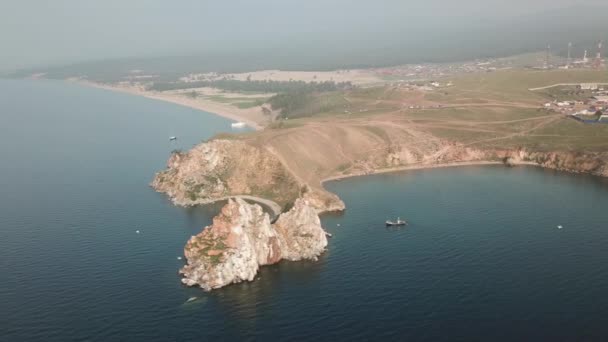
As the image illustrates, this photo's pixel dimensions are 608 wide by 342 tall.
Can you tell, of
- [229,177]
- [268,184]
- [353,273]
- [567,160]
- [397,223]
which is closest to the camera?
[353,273]

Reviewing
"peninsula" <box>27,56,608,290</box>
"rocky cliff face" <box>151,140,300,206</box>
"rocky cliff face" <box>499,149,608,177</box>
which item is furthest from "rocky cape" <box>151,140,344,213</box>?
"rocky cliff face" <box>499,149,608,177</box>

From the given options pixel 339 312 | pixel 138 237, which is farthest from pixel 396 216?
pixel 138 237

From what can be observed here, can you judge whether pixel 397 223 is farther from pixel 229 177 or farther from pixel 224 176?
pixel 224 176

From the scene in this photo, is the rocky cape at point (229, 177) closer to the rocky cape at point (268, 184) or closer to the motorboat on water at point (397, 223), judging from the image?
the rocky cape at point (268, 184)

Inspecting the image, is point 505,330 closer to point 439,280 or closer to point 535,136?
point 439,280

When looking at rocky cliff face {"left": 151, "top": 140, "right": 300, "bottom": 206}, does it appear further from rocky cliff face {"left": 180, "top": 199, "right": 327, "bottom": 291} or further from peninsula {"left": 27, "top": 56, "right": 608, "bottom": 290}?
rocky cliff face {"left": 180, "top": 199, "right": 327, "bottom": 291}

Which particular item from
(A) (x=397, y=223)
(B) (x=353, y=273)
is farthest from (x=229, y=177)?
(B) (x=353, y=273)
